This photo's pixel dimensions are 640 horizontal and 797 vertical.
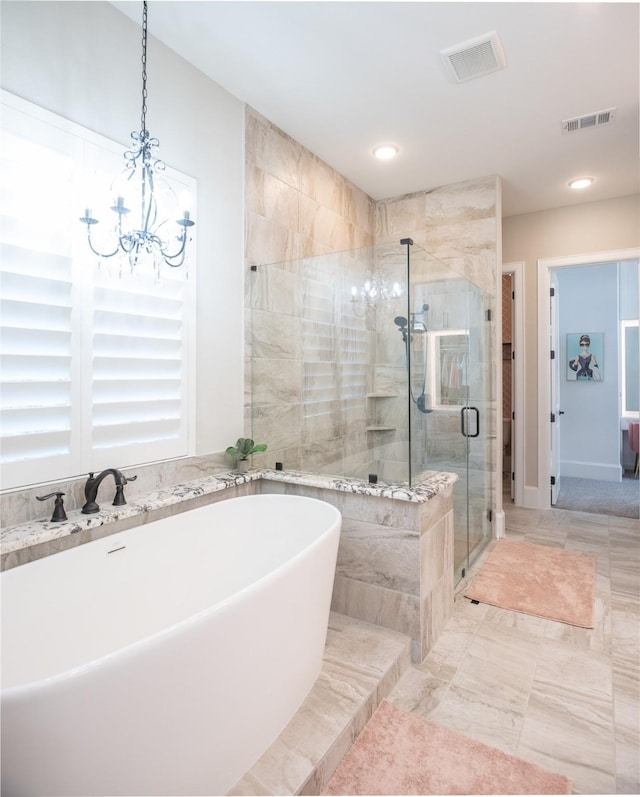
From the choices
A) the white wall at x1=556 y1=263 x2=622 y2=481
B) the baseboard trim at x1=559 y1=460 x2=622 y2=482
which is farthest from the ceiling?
the baseboard trim at x1=559 y1=460 x2=622 y2=482

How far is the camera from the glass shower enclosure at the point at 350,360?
2.45 m

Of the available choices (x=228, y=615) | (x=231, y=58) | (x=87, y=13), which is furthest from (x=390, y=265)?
(x=228, y=615)

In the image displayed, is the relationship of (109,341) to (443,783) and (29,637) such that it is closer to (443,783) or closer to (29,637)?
(29,637)

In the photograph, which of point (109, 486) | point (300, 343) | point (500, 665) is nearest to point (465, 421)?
point (300, 343)

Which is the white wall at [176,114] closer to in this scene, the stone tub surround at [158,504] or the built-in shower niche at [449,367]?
the stone tub surround at [158,504]

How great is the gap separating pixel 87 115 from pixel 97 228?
1.50 ft

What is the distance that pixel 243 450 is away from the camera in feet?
8.16

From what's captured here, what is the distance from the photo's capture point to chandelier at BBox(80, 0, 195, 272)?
183cm

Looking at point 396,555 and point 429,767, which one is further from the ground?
point 396,555

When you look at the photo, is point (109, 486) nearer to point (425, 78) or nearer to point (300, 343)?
point (300, 343)

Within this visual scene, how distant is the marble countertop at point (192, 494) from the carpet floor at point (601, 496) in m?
2.87

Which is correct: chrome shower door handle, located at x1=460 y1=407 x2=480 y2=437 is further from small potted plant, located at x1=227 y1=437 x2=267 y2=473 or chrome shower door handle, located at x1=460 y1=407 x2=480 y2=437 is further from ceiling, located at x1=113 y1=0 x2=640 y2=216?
ceiling, located at x1=113 y1=0 x2=640 y2=216

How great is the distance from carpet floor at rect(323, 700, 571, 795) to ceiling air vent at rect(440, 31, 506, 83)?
2.98 meters

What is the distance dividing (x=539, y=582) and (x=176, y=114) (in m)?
3.41
